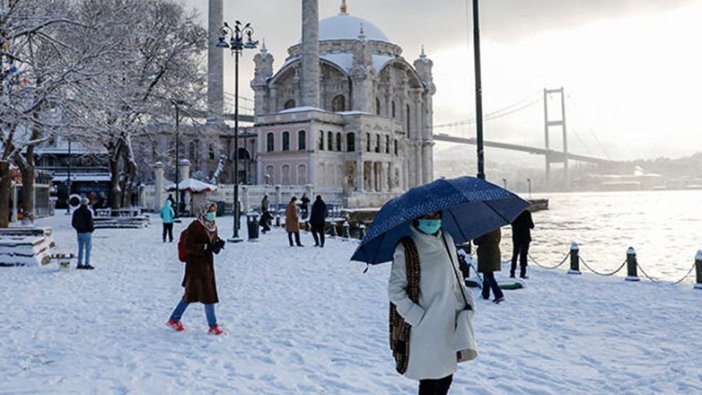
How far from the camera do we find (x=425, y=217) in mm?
3107

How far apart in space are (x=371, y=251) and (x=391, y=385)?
5.75 feet

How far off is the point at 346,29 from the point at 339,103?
38.3 ft

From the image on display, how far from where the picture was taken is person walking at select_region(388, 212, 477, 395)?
300 centimetres

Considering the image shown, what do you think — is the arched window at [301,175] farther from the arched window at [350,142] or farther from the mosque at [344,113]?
the arched window at [350,142]

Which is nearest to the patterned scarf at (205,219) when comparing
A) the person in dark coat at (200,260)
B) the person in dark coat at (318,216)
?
the person in dark coat at (200,260)

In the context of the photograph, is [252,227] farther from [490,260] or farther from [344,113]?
[344,113]

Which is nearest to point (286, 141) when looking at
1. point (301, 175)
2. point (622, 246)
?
point (301, 175)

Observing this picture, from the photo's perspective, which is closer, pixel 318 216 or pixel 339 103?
pixel 318 216

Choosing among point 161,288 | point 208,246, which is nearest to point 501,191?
point 208,246

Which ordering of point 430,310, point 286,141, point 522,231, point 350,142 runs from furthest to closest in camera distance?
point 350,142, point 286,141, point 522,231, point 430,310

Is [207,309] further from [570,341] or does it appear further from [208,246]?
[570,341]

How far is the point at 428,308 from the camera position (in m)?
3.04

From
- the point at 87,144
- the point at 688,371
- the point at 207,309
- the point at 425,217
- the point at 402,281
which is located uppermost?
the point at 87,144

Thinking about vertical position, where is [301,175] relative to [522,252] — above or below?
above
